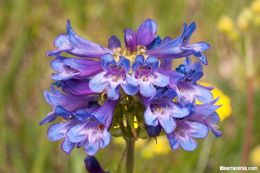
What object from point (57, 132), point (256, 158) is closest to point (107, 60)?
point (57, 132)

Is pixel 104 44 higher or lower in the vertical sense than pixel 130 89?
higher

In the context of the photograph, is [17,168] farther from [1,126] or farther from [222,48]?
[222,48]

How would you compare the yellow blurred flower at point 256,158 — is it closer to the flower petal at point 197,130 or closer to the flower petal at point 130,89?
the flower petal at point 197,130

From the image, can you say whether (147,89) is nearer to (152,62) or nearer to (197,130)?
(152,62)

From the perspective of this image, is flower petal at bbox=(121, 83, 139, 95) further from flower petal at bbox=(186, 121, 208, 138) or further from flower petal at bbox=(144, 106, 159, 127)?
flower petal at bbox=(186, 121, 208, 138)

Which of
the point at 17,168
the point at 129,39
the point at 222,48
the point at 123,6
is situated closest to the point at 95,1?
the point at 123,6

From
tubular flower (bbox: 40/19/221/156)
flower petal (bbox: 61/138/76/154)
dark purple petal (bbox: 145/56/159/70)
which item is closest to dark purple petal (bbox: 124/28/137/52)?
tubular flower (bbox: 40/19/221/156)
